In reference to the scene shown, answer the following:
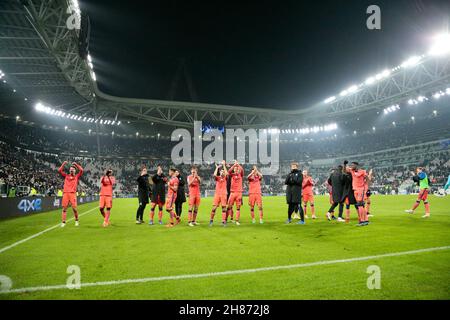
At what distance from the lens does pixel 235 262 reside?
5.66m

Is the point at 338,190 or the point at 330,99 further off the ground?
the point at 330,99

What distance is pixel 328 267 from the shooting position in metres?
5.15

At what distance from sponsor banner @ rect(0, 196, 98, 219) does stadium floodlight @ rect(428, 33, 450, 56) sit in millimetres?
Answer: 33259

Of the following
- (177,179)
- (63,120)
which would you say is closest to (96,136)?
(63,120)

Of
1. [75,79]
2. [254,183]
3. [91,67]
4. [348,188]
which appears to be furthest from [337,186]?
[75,79]

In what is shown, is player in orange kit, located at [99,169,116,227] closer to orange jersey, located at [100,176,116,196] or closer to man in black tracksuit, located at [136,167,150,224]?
orange jersey, located at [100,176,116,196]

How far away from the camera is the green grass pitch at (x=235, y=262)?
3986 millimetres

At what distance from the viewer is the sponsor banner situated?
53.1ft

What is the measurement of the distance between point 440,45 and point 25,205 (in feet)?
118

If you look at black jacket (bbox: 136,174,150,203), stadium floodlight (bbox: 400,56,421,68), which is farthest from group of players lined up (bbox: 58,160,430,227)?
stadium floodlight (bbox: 400,56,421,68)

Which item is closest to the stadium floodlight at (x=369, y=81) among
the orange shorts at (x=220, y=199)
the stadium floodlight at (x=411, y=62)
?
the stadium floodlight at (x=411, y=62)

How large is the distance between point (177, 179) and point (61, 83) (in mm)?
27556

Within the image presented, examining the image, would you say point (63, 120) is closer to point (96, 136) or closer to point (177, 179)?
point (96, 136)

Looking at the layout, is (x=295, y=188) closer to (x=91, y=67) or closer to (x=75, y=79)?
(x=91, y=67)
